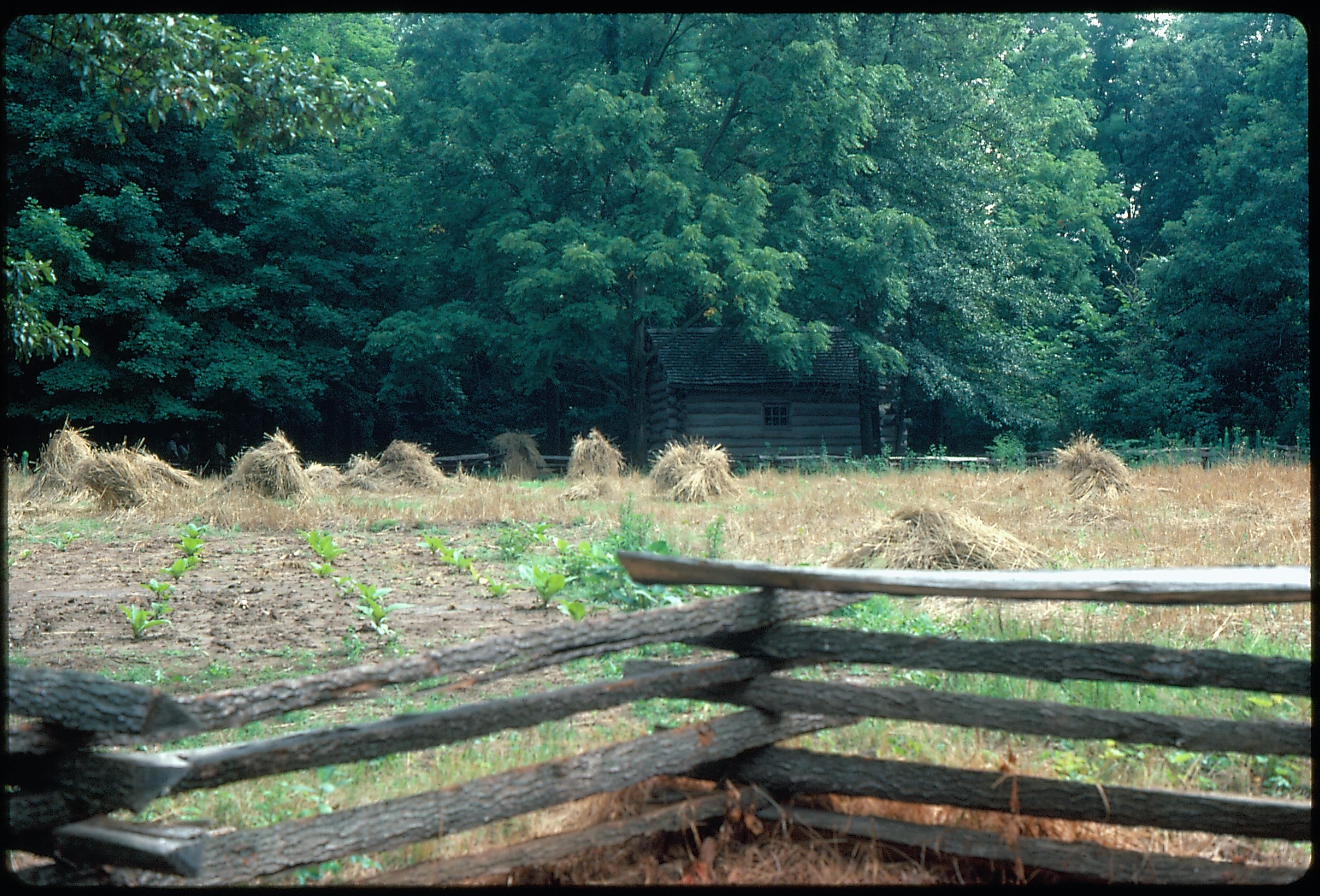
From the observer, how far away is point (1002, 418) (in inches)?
1234

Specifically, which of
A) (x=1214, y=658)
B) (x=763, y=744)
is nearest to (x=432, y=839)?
(x=763, y=744)

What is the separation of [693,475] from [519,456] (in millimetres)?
9755

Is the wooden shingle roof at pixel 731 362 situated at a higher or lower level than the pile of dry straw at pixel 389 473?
higher

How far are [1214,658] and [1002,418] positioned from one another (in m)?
29.1

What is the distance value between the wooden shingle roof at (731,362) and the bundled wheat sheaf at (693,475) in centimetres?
892

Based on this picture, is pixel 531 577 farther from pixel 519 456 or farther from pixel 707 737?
pixel 519 456

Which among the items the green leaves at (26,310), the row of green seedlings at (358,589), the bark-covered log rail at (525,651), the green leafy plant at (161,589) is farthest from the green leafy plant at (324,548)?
the bark-covered log rail at (525,651)

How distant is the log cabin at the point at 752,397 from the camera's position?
2781cm

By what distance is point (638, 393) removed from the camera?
29.0m

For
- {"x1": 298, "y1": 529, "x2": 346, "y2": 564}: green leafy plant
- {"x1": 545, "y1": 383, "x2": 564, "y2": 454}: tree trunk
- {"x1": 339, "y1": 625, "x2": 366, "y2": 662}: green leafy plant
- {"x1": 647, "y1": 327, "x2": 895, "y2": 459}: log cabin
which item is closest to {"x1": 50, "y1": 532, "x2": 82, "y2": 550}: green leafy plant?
{"x1": 298, "y1": 529, "x2": 346, "y2": 564}: green leafy plant

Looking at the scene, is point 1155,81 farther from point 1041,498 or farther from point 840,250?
point 1041,498

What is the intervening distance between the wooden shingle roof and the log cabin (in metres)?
0.02

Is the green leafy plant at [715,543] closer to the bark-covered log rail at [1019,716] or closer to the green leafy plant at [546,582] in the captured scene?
the green leafy plant at [546,582]

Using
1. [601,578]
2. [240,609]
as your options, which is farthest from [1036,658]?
[240,609]
